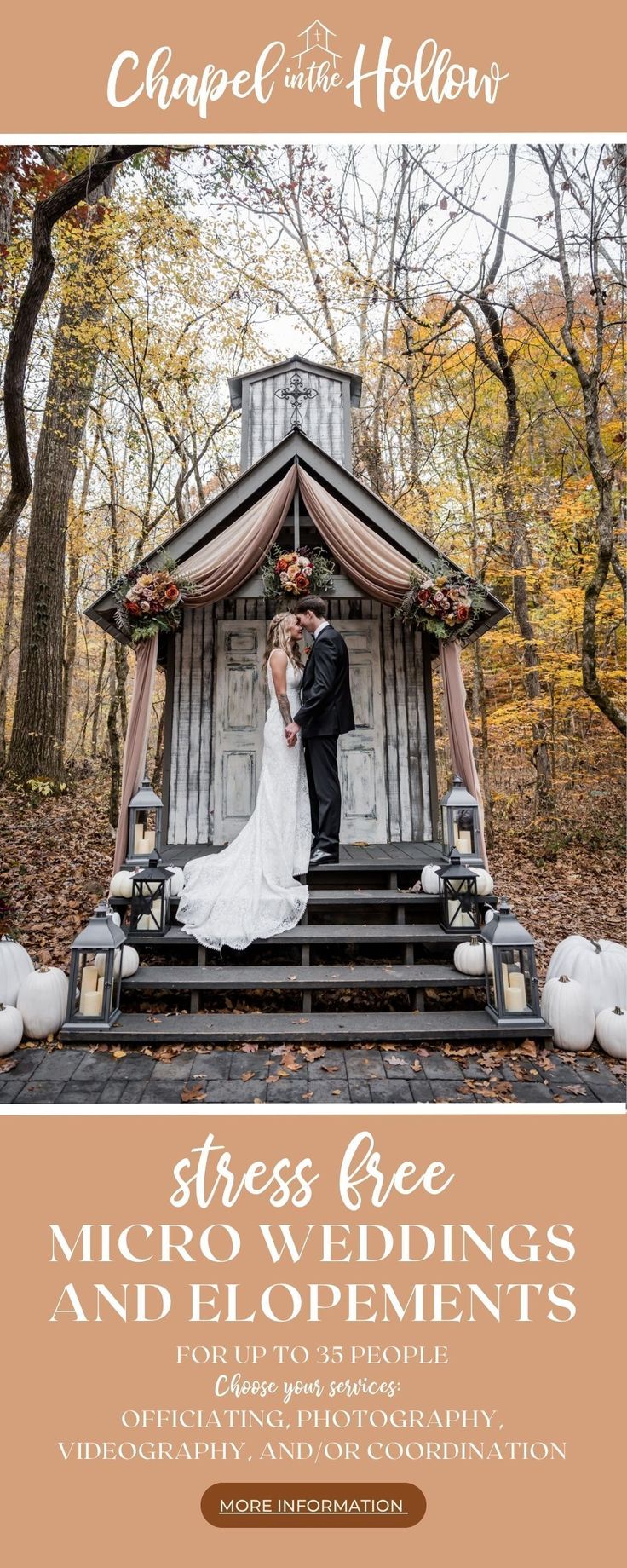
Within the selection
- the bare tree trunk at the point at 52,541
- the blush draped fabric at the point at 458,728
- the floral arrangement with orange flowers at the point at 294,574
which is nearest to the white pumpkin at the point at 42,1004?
the blush draped fabric at the point at 458,728

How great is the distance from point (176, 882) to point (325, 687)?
200cm

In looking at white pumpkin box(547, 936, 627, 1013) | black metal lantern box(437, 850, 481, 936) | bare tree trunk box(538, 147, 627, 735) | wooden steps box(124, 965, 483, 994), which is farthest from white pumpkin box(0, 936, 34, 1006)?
bare tree trunk box(538, 147, 627, 735)

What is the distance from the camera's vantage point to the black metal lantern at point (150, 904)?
16.4ft

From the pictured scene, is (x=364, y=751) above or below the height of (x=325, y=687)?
below

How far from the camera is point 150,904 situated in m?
5.02

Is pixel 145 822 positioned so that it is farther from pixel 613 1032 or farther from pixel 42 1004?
pixel 613 1032

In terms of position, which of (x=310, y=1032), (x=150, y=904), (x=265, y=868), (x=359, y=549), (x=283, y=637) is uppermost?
(x=359, y=549)

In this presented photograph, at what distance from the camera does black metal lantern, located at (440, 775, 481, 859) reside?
5422 mm

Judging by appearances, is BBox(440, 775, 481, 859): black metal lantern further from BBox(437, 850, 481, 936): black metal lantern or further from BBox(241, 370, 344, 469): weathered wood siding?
BBox(241, 370, 344, 469): weathered wood siding

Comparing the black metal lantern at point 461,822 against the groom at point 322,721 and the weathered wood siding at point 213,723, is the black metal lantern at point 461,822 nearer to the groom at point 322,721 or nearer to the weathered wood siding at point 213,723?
the groom at point 322,721

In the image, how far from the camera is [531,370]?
12.4 metres

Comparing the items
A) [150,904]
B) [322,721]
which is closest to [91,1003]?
[150,904]
